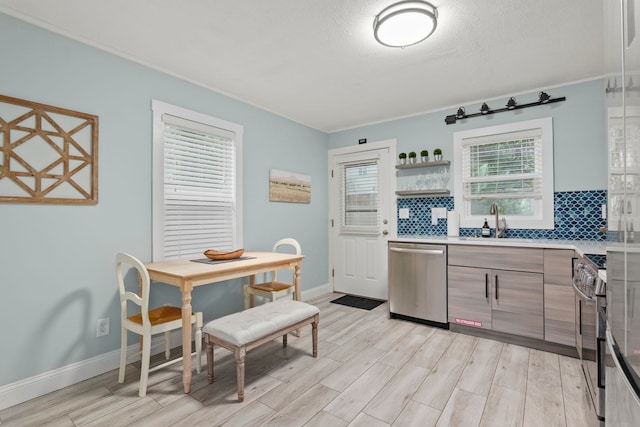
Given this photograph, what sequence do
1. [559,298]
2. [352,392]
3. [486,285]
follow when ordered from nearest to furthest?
[352,392], [559,298], [486,285]

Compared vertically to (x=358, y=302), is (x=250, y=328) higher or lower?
higher

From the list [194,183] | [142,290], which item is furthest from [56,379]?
[194,183]

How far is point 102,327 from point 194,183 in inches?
55.9

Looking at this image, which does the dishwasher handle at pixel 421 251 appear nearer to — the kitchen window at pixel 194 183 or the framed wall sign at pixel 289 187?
the framed wall sign at pixel 289 187

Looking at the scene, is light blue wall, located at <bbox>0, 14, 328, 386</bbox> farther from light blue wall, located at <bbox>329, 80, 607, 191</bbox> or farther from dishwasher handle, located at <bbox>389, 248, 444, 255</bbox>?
light blue wall, located at <bbox>329, 80, 607, 191</bbox>

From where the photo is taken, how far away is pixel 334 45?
2404 mm

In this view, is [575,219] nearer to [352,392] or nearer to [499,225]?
[499,225]

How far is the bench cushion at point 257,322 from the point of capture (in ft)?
6.67

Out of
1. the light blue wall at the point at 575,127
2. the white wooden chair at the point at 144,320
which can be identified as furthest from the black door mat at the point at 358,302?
the light blue wall at the point at 575,127

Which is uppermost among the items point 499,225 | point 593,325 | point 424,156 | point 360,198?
point 424,156

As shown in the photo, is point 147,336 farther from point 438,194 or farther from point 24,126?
point 438,194

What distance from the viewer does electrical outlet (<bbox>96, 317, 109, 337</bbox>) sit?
7.61 feet

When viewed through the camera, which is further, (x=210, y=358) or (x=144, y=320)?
(x=210, y=358)

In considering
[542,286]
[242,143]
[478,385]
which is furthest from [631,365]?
[242,143]
